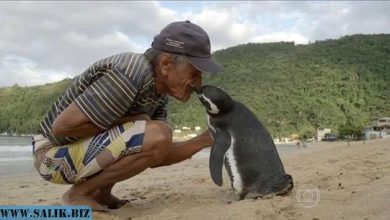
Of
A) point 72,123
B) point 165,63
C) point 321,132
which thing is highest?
point 165,63

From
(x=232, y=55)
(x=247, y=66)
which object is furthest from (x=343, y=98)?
(x=232, y=55)

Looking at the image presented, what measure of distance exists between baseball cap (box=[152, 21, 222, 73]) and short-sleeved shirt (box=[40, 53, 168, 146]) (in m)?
0.17

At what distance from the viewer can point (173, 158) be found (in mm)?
3072

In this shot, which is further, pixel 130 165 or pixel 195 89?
pixel 195 89

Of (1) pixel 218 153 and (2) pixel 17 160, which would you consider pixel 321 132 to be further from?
(1) pixel 218 153

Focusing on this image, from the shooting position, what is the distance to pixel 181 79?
2.58 metres

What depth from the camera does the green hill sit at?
59.4m

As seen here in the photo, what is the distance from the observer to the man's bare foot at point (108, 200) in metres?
2.89

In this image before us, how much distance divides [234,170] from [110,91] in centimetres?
112

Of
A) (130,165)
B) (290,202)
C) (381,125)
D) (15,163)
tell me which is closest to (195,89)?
(130,165)

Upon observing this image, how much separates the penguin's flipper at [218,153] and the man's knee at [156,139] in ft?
1.40

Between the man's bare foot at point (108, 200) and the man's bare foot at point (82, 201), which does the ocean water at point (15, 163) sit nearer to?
the man's bare foot at point (108, 200)

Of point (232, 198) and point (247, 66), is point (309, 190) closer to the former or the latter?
point (232, 198)

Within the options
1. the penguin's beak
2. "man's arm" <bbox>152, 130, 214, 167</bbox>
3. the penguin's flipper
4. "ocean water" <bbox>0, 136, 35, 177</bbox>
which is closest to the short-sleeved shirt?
the penguin's beak
